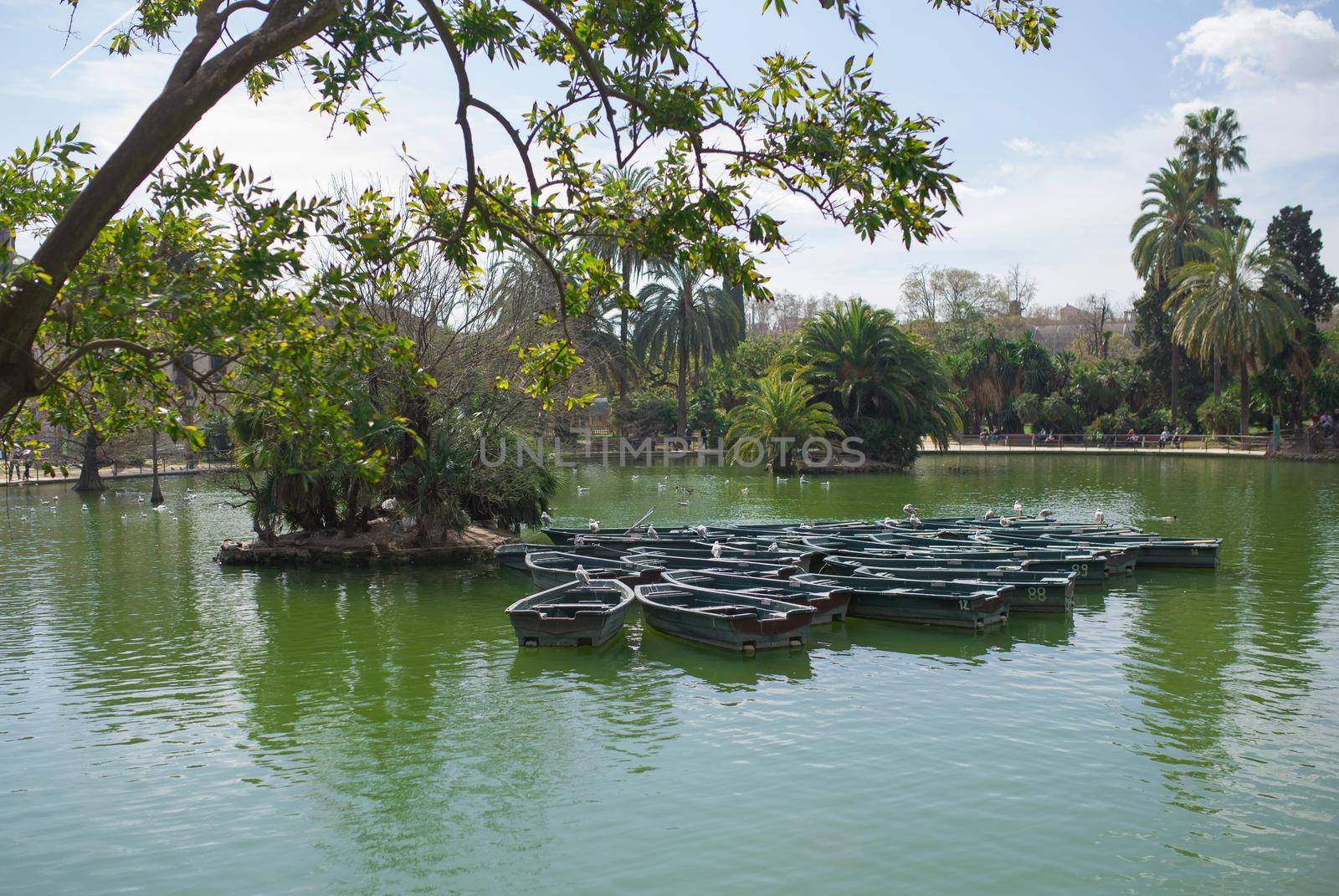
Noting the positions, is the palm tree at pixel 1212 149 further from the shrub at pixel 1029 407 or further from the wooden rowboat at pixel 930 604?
the wooden rowboat at pixel 930 604

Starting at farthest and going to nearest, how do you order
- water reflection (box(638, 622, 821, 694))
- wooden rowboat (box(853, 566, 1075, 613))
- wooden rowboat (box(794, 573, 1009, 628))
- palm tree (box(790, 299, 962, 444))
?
palm tree (box(790, 299, 962, 444)) < wooden rowboat (box(853, 566, 1075, 613)) < wooden rowboat (box(794, 573, 1009, 628)) < water reflection (box(638, 622, 821, 694))

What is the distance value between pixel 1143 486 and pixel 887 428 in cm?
1336

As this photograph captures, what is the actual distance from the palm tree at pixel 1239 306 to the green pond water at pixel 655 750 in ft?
131

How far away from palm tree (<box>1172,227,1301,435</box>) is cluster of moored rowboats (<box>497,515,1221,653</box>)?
37.0 metres

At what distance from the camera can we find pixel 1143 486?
129 ft

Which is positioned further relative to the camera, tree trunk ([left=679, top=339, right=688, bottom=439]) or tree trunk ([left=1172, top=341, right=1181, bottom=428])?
tree trunk ([left=1172, top=341, right=1181, bottom=428])

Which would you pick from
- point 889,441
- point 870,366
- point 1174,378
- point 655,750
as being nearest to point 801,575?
point 655,750

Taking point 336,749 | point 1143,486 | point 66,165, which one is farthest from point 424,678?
point 1143,486

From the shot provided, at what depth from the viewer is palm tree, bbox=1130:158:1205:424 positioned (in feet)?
208

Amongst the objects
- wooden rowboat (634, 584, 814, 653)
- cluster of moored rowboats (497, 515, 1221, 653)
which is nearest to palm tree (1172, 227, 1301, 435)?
cluster of moored rowboats (497, 515, 1221, 653)

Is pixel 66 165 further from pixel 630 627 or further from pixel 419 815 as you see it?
pixel 630 627

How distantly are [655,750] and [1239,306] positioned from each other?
5409cm

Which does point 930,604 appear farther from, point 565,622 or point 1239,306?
point 1239,306

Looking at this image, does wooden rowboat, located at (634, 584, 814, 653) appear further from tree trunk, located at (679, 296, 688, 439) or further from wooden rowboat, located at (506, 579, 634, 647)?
tree trunk, located at (679, 296, 688, 439)
